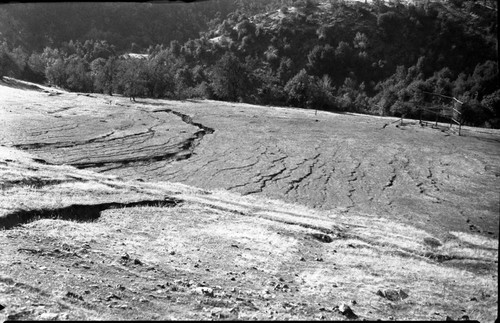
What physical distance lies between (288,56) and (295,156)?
125m

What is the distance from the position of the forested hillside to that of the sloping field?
3378cm

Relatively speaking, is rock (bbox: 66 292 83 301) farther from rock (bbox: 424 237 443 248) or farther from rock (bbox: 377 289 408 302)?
rock (bbox: 424 237 443 248)

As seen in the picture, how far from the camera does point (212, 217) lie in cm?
1655

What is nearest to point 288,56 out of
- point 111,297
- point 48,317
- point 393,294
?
point 393,294

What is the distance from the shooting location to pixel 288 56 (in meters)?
149

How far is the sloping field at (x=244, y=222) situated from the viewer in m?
7.82

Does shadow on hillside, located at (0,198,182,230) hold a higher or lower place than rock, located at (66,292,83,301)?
lower

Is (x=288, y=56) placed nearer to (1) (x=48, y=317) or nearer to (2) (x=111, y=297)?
(2) (x=111, y=297)

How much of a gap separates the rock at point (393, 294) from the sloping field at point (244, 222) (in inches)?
2.8

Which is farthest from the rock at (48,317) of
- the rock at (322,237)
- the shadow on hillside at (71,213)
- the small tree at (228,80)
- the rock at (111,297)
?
the small tree at (228,80)

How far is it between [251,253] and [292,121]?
3406 centimetres

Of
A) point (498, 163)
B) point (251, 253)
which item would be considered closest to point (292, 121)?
point (498, 163)

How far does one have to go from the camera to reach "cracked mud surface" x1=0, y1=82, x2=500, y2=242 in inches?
853

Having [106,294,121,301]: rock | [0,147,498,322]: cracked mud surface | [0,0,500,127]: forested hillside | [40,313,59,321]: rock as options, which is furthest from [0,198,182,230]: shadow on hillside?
[0,0,500,127]: forested hillside
